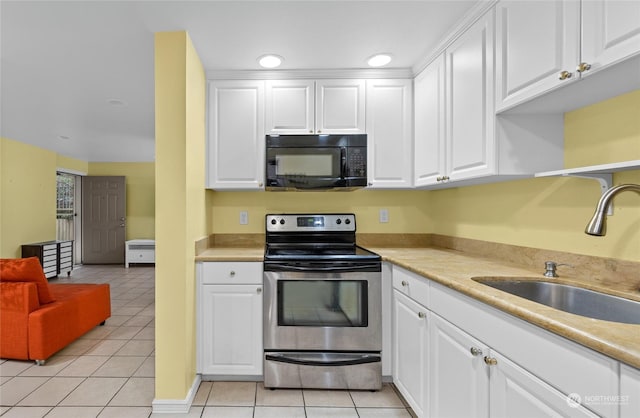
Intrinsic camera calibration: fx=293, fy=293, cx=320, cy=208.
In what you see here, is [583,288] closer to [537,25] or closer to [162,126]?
[537,25]

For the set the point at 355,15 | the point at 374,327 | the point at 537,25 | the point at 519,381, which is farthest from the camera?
the point at 374,327

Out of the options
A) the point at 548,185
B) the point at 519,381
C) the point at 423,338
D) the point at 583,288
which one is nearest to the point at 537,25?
the point at 548,185

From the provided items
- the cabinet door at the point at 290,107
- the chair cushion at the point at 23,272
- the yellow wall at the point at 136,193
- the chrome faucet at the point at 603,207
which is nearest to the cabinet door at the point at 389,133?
the cabinet door at the point at 290,107

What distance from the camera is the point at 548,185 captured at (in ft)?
5.16

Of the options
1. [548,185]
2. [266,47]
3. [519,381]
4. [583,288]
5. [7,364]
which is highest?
[266,47]

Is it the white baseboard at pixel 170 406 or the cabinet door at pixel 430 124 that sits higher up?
the cabinet door at pixel 430 124

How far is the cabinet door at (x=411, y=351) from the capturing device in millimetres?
1548

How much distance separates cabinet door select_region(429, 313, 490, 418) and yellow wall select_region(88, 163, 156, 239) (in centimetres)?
667

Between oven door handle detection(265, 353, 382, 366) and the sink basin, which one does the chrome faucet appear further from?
oven door handle detection(265, 353, 382, 366)

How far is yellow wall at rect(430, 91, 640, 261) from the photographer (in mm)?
1213

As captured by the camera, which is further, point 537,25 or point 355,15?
point 355,15

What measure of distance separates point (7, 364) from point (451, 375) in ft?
10.7

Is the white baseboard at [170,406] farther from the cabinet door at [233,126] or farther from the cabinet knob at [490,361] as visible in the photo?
the cabinet knob at [490,361]

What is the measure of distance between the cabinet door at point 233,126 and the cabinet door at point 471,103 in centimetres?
136
